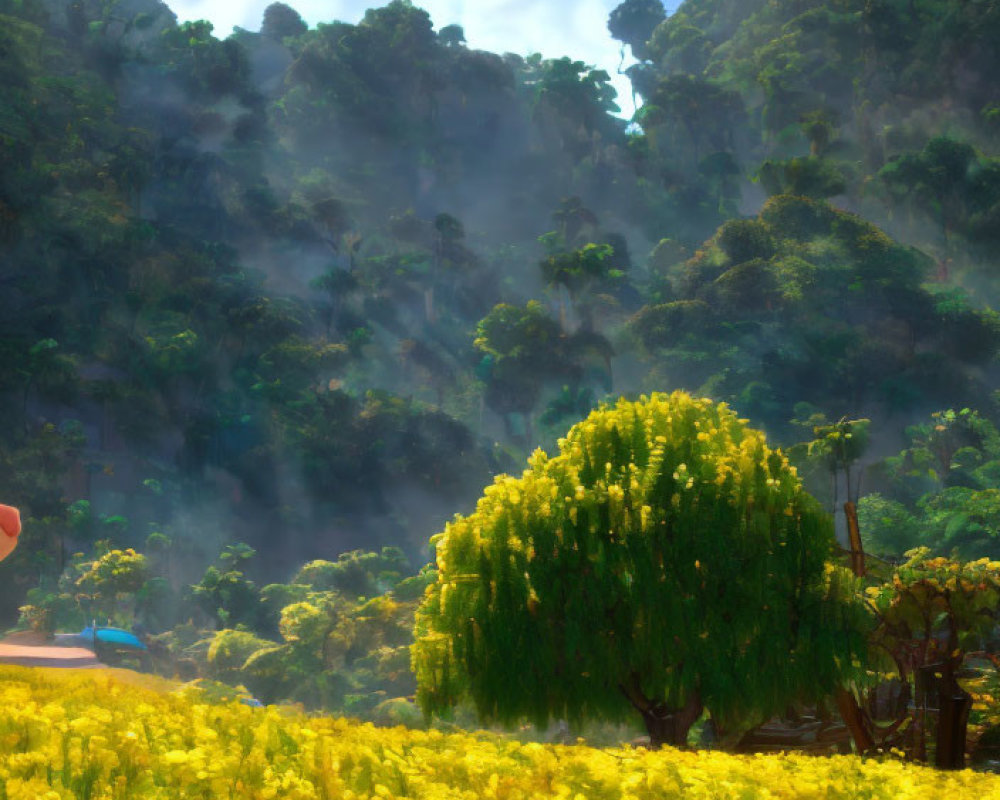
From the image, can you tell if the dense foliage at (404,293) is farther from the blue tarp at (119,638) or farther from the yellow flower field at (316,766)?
the yellow flower field at (316,766)

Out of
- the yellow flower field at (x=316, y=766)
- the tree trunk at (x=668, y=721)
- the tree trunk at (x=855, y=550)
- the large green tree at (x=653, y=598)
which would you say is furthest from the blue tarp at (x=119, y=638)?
the yellow flower field at (x=316, y=766)

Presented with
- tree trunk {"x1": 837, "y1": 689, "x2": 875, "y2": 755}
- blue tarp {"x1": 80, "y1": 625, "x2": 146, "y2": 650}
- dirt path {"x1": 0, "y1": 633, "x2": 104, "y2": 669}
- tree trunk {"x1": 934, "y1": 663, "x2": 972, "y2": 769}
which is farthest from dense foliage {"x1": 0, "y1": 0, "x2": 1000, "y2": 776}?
tree trunk {"x1": 934, "y1": 663, "x2": 972, "y2": 769}

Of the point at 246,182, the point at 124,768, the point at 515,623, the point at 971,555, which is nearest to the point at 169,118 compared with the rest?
the point at 246,182

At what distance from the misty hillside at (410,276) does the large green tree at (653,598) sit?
3366 cm

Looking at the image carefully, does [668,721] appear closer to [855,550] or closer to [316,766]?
[855,550]

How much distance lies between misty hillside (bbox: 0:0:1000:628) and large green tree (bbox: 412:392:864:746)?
3366 centimetres

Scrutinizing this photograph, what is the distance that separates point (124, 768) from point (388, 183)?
108769mm

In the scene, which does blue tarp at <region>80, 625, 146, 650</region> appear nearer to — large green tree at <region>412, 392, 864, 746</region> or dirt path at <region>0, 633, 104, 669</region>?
dirt path at <region>0, 633, 104, 669</region>

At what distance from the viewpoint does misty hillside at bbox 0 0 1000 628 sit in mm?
70125

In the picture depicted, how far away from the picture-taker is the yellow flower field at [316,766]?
4.22 meters

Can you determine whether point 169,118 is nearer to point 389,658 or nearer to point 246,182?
point 246,182

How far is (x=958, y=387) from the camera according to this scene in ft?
224

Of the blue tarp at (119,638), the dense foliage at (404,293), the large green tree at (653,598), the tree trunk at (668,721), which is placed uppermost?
the dense foliage at (404,293)

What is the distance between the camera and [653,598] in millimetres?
15727
